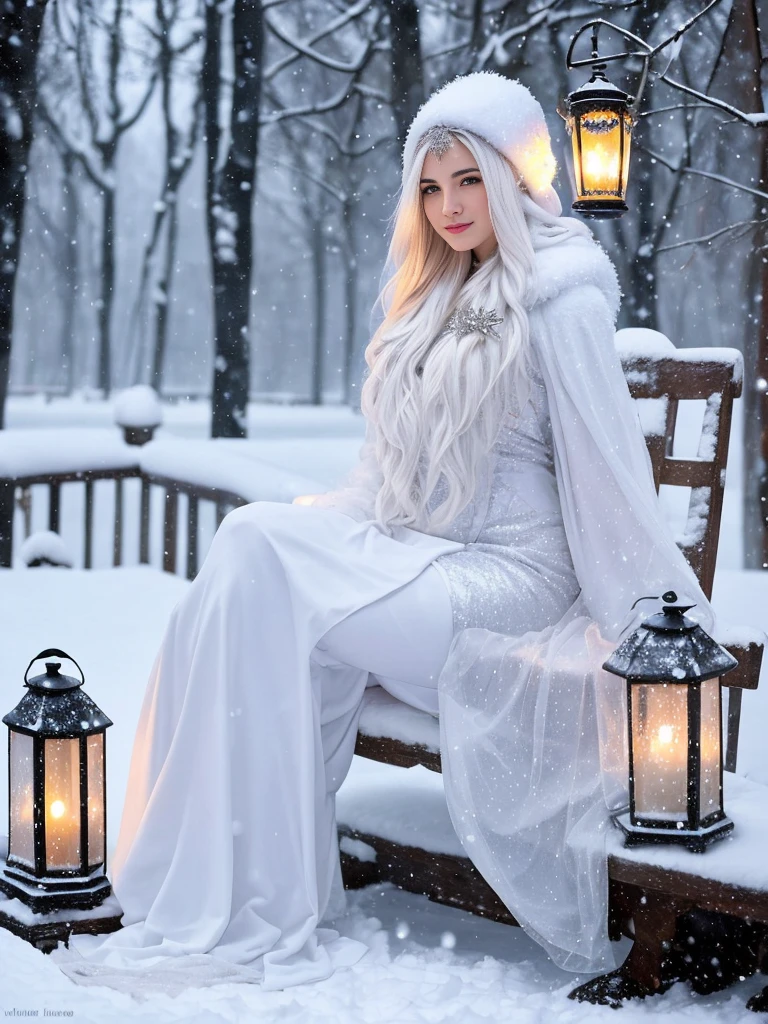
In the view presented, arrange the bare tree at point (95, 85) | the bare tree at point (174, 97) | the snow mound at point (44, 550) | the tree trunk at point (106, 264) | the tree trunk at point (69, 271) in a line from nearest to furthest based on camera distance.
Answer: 1. the snow mound at point (44, 550)
2. the bare tree at point (95, 85)
3. the bare tree at point (174, 97)
4. the tree trunk at point (106, 264)
5. the tree trunk at point (69, 271)

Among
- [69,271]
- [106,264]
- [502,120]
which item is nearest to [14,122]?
[502,120]

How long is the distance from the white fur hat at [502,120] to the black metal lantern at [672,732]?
1.21 m

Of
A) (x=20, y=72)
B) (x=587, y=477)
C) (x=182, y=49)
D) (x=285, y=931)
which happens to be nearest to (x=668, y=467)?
(x=587, y=477)

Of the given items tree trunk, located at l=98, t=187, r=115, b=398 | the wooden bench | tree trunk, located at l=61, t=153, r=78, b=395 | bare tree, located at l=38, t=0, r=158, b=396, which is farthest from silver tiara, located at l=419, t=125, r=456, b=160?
tree trunk, located at l=98, t=187, r=115, b=398

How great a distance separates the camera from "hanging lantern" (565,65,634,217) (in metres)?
4.77

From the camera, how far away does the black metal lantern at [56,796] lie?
9.53 feet

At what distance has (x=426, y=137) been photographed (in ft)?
10.5

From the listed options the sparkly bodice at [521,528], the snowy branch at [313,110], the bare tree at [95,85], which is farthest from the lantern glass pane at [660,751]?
the bare tree at [95,85]

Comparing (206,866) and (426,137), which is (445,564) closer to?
(206,866)

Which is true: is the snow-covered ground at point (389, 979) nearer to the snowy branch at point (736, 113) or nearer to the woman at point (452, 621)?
the woman at point (452, 621)

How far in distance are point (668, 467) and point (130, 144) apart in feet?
54.7

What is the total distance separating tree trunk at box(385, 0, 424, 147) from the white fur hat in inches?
229

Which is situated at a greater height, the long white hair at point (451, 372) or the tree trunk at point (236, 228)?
the tree trunk at point (236, 228)
